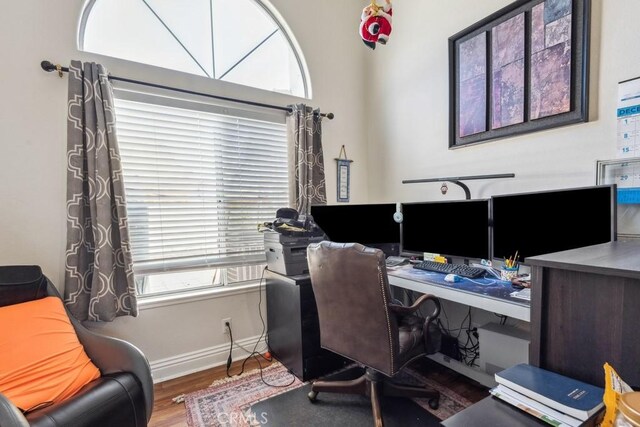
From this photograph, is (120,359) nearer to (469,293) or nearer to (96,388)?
(96,388)

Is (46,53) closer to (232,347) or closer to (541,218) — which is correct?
(232,347)

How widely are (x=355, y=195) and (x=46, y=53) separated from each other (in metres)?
2.43

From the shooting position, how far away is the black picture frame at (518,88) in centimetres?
161

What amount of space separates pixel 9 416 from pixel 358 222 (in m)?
2.04

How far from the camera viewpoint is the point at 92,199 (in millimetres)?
1789

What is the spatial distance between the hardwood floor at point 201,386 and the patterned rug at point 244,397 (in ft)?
0.18

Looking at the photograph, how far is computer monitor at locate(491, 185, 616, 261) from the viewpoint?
4.43 ft

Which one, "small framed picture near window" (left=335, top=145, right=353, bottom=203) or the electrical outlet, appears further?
"small framed picture near window" (left=335, top=145, right=353, bottom=203)

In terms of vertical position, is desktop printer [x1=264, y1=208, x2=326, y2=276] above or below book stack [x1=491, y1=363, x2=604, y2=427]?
above

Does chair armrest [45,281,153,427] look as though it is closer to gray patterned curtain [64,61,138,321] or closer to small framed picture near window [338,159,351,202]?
gray patterned curtain [64,61,138,321]

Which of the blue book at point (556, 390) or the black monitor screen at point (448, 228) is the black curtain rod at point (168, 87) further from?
the blue book at point (556, 390)

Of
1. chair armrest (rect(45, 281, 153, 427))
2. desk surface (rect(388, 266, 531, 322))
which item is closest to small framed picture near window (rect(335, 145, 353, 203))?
desk surface (rect(388, 266, 531, 322))

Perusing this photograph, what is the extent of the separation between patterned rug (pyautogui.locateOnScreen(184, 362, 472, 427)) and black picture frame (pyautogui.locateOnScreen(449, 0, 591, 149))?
1658 millimetres

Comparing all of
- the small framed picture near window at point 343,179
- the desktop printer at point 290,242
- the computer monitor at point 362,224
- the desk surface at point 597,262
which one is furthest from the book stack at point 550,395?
the small framed picture near window at point 343,179
